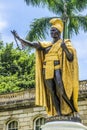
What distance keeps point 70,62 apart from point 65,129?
154cm

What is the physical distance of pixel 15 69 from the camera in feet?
139

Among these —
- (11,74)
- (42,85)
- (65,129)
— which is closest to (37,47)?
(42,85)

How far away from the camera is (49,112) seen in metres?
12.0

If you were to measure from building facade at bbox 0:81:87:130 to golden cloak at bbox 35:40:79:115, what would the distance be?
1689 centimetres

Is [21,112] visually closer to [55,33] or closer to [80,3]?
[80,3]

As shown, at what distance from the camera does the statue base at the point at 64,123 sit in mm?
11219

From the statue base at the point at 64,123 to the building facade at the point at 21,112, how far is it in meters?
17.6

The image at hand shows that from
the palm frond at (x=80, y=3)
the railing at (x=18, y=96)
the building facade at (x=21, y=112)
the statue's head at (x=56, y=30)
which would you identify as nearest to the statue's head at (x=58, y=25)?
the statue's head at (x=56, y=30)

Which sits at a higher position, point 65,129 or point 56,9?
point 56,9

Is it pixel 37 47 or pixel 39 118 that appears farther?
pixel 39 118

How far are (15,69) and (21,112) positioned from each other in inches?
492

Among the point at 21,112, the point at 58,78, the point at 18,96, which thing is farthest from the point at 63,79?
the point at 21,112

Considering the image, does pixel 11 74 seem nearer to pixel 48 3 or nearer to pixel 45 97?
pixel 48 3

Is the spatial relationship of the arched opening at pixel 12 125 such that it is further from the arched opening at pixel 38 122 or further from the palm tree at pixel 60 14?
the palm tree at pixel 60 14
